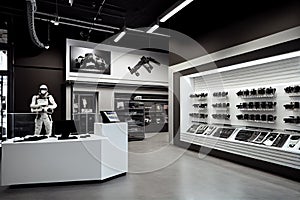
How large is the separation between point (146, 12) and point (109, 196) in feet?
19.9

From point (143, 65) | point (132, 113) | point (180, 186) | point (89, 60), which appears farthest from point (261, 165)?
point (143, 65)

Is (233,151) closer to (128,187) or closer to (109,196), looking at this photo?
(128,187)

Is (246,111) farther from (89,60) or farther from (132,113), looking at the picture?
(89,60)

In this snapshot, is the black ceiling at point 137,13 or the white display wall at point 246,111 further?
the black ceiling at point 137,13

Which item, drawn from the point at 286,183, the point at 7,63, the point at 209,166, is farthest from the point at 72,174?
the point at 7,63

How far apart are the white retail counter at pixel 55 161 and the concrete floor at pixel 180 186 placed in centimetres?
15

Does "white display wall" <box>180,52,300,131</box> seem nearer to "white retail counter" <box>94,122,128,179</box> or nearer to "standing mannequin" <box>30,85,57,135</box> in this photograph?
"white retail counter" <box>94,122,128,179</box>

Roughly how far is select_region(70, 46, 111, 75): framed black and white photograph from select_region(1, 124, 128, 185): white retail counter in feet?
17.5

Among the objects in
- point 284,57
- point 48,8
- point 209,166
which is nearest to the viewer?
point 284,57

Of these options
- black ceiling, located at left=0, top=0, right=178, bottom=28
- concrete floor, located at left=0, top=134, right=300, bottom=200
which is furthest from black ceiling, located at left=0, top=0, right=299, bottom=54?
concrete floor, located at left=0, top=134, right=300, bottom=200

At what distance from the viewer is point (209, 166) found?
547 cm

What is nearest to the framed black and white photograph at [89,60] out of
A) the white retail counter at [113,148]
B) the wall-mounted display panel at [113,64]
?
the wall-mounted display panel at [113,64]

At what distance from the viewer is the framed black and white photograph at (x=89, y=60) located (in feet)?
29.8

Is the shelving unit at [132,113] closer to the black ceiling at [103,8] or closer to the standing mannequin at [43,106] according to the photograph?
the black ceiling at [103,8]
